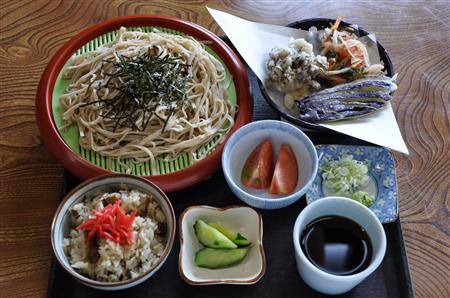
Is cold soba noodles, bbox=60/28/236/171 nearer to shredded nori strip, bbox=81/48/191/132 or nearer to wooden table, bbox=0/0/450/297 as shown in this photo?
shredded nori strip, bbox=81/48/191/132

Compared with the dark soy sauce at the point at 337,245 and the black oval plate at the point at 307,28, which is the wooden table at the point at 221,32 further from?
the dark soy sauce at the point at 337,245

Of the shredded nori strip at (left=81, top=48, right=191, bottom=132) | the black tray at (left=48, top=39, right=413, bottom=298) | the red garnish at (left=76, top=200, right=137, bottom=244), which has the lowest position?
the black tray at (left=48, top=39, right=413, bottom=298)

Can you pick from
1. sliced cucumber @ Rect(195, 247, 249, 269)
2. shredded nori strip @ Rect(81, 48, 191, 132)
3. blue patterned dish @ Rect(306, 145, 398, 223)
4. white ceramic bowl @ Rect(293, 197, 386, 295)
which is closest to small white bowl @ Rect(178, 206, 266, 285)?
sliced cucumber @ Rect(195, 247, 249, 269)

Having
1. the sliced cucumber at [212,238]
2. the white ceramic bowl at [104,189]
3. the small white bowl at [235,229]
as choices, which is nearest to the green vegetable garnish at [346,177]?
the small white bowl at [235,229]

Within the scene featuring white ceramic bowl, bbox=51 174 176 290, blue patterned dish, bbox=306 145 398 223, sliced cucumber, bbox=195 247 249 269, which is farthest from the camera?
blue patterned dish, bbox=306 145 398 223

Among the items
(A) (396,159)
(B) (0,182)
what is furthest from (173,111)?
(A) (396,159)

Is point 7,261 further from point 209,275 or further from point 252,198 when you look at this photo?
point 252,198

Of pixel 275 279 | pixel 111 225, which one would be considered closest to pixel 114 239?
pixel 111 225
